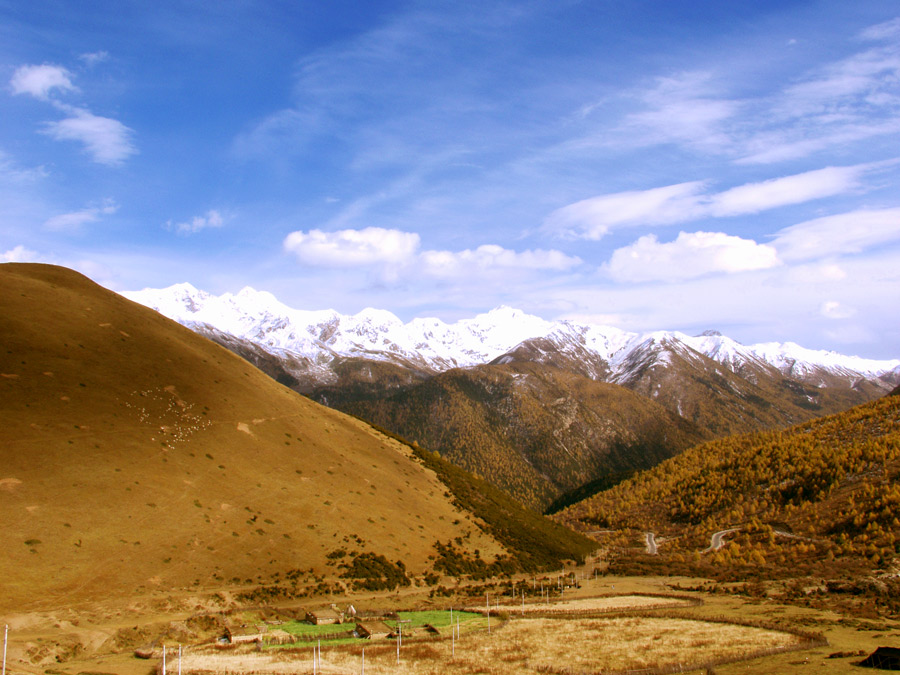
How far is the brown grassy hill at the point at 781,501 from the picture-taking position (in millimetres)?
83875

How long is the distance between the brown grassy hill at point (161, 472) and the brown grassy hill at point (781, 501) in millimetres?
29037

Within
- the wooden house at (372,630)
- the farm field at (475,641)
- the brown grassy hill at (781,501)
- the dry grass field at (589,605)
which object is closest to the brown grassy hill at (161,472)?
the farm field at (475,641)

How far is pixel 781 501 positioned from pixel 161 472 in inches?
4116

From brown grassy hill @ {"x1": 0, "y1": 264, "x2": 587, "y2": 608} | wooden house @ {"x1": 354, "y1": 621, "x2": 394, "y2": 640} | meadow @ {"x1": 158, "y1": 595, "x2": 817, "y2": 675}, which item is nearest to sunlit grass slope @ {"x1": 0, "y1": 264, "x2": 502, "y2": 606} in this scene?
brown grassy hill @ {"x1": 0, "y1": 264, "x2": 587, "y2": 608}

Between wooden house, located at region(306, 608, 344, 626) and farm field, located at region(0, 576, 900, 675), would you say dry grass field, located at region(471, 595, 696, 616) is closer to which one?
farm field, located at region(0, 576, 900, 675)

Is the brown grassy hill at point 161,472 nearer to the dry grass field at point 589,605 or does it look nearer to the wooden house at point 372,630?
the wooden house at point 372,630

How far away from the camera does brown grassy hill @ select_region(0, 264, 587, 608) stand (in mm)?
51594

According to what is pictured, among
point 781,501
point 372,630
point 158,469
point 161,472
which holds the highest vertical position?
point 158,469

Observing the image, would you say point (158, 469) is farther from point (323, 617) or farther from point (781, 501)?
point (781, 501)

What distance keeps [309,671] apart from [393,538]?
37396 mm

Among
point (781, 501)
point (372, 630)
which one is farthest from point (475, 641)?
point (781, 501)

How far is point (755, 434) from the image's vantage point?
532ft

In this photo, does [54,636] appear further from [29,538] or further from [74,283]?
[74,283]

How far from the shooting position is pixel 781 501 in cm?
10944
